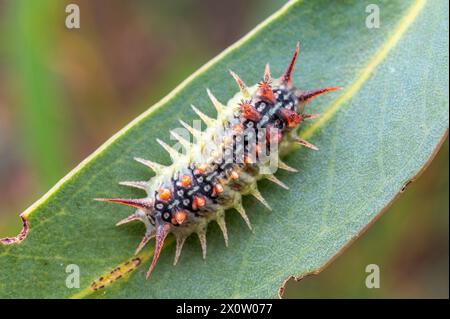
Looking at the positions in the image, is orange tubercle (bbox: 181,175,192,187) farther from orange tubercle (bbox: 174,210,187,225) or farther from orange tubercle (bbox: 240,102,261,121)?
orange tubercle (bbox: 240,102,261,121)

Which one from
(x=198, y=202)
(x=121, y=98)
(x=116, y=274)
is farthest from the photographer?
(x=121, y=98)

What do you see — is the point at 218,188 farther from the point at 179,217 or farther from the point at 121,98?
the point at 121,98

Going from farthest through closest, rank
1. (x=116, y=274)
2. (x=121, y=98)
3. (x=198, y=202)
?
(x=121, y=98)
(x=198, y=202)
(x=116, y=274)

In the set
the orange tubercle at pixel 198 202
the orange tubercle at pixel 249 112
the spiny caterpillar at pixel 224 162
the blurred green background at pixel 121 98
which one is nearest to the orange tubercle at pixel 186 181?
the spiny caterpillar at pixel 224 162

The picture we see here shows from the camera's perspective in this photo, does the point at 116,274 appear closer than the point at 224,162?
Yes

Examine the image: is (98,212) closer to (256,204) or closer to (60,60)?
(256,204)

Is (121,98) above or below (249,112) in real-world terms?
above

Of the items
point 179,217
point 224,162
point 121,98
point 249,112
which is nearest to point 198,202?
point 179,217

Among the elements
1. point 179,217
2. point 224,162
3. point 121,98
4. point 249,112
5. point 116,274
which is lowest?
point 116,274
